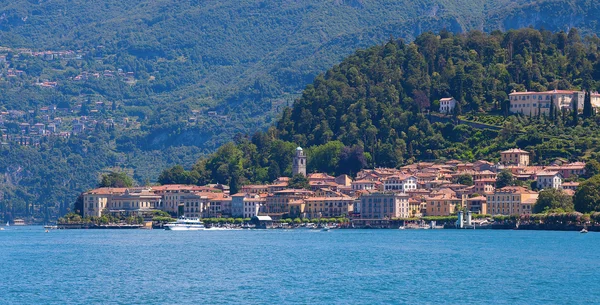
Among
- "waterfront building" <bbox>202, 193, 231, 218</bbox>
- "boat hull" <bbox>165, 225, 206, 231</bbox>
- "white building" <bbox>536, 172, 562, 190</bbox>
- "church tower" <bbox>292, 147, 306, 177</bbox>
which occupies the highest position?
"church tower" <bbox>292, 147, 306, 177</bbox>

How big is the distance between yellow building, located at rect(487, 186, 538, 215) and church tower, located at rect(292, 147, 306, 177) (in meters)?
28.6

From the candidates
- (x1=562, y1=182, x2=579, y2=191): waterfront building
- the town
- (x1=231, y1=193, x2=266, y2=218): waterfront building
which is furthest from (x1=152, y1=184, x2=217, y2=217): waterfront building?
(x1=562, y1=182, x2=579, y2=191): waterfront building

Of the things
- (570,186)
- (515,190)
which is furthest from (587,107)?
(515,190)

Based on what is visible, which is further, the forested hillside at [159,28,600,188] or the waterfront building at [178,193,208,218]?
the waterfront building at [178,193,208,218]

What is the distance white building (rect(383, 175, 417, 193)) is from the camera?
132125mm

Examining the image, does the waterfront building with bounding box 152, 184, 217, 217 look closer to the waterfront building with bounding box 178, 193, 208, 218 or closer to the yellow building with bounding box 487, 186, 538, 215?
the waterfront building with bounding box 178, 193, 208, 218

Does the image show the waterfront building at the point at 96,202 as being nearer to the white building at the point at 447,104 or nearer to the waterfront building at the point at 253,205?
the waterfront building at the point at 253,205

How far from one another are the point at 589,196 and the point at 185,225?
40321mm

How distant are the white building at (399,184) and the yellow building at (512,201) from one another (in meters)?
11.0

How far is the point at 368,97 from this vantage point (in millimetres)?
156500

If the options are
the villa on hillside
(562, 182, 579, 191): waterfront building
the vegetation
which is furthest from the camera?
the villa on hillside

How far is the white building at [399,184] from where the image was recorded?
13212 centimetres

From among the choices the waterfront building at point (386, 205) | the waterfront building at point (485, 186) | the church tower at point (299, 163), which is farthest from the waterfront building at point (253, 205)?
the waterfront building at point (485, 186)

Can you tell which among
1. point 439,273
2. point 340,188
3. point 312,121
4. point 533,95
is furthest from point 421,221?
point 439,273
